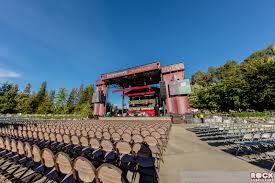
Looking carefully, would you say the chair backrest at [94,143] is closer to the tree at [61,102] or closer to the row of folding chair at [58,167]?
the row of folding chair at [58,167]

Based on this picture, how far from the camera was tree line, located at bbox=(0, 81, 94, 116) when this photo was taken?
35062mm

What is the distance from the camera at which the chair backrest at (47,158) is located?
8.56 ft

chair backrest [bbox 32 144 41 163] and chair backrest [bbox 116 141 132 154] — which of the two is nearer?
chair backrest [bbox 32 144 41 163]

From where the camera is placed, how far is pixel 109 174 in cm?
185

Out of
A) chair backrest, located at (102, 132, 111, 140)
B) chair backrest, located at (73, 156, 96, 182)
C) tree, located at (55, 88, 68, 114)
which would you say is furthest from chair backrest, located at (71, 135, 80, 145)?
tree, located at (55, 88, 68, 114)

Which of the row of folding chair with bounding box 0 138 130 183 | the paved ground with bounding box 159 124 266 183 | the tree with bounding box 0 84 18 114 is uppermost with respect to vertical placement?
the tree with bounding box 0 84 18 114

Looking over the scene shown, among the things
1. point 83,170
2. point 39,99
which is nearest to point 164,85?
point 83,170

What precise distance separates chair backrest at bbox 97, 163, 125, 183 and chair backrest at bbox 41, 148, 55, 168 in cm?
120

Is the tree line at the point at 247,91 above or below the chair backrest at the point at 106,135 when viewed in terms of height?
above

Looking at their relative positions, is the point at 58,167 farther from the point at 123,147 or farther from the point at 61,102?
the point at 61,102

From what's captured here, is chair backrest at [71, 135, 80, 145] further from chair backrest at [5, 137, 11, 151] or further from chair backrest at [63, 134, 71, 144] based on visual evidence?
chair backrest at [5, 137, 11, 151]

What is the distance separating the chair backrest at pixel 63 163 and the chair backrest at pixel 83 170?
0.15 m

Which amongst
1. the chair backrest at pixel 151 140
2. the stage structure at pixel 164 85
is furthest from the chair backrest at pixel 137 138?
the stage structure at pixel 164 85

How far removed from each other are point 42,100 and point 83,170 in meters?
66.6
